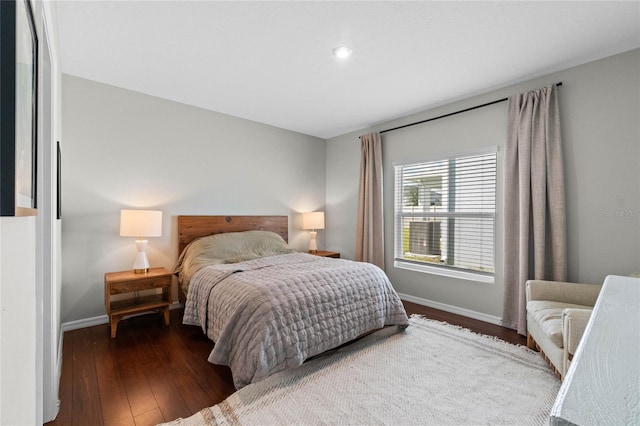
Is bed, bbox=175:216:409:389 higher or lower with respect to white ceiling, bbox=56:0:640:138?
lower

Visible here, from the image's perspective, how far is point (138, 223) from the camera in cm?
280

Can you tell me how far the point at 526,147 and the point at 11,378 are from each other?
347 centimetres

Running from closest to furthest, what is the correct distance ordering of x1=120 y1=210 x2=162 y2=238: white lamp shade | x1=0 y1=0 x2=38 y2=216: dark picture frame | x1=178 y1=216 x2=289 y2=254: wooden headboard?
x1=0 y1=0 x2=38 y2=216: dark picture frame < x1=120 y1=210 x2=162 y2=238: white lamp shade < x1=178 y1=216 x2=289 y2=254: wooden headboard

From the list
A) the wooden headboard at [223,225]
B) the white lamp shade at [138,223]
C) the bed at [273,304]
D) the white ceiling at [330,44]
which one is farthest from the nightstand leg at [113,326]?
the white ceiling at [330,44]

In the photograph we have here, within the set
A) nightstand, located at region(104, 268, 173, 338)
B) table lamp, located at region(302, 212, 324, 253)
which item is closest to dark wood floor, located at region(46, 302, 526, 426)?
nightstand, located at region(104, 268, 173, 338)

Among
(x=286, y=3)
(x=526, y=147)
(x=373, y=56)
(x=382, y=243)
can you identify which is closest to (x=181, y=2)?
(x=286, y=3)

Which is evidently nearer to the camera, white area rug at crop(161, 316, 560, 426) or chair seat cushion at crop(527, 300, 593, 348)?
white area rug at crop(161, 316, 560, 426)

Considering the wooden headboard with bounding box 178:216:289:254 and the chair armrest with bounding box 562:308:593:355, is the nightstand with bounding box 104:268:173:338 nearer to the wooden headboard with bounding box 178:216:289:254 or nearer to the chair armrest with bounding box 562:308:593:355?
the wooden headboard with bounding box 178:216:289:254

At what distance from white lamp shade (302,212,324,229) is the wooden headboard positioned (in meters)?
0.27

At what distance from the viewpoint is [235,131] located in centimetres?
396

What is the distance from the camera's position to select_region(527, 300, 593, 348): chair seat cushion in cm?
183

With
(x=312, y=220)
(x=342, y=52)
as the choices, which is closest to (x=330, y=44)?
(x=342, y=52)

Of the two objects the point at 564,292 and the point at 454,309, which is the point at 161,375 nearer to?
the point at 454,309

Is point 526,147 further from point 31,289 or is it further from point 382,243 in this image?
point 31,289
